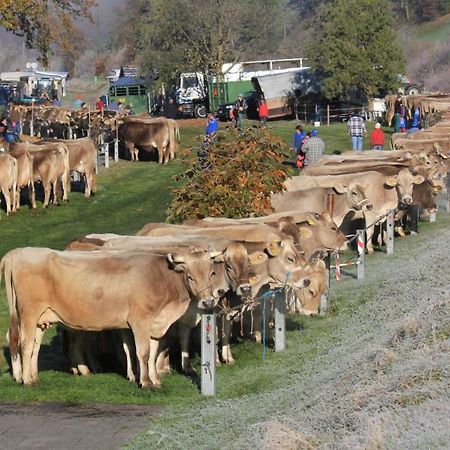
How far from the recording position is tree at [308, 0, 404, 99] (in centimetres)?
5097

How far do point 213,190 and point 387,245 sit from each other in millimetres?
4722

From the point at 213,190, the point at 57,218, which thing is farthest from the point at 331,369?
the point at 57,218

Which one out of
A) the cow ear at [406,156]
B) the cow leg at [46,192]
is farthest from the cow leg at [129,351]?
the cow leg at [46,192]

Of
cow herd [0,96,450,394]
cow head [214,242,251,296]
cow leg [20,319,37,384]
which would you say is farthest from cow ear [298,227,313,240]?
cow leg [20,319,37,384]

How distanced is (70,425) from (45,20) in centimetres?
3151

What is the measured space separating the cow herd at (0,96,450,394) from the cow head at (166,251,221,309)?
0.01m

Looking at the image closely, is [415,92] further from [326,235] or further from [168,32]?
[326,235]

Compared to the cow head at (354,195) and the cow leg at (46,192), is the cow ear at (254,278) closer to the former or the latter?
the cow head at (354,195)

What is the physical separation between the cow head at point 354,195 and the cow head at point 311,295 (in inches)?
179

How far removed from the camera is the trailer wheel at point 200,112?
55.5 meters

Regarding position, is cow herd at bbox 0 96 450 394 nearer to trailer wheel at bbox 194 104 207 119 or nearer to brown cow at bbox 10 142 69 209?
brown cow at bbox 10 142 69 209

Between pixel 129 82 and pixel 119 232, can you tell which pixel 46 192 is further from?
pixel 129 82

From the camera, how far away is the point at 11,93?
185 ft

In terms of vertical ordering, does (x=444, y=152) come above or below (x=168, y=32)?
below
